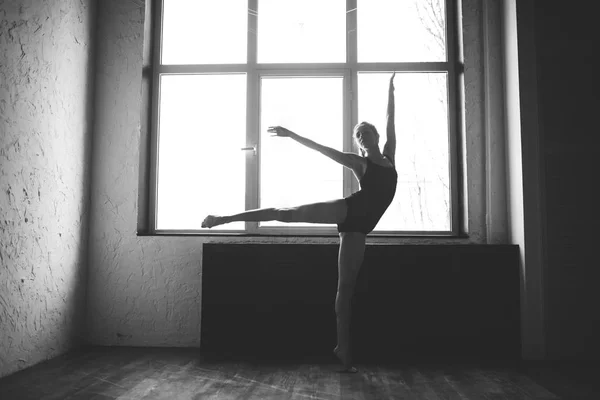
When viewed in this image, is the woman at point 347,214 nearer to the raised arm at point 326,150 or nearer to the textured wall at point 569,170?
the raised arm at point 326,150

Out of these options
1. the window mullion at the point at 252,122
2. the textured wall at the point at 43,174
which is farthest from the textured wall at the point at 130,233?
the window mullion at the point at 252,122

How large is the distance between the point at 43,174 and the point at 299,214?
5.82 ft

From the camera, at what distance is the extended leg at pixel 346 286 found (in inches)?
109

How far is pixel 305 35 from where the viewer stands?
12.7ft

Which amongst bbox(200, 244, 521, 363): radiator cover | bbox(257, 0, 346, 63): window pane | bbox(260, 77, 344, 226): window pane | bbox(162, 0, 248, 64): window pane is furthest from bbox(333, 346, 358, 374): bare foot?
bbox(162, 0, 248, 64): window pane

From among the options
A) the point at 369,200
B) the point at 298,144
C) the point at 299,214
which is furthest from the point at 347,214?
the point at 298,144

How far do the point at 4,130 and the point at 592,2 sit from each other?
407 centimetres

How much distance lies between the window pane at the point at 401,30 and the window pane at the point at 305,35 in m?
0.19

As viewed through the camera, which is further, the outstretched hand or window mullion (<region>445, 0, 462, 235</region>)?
window mullion (<region>445, 0, 462, 235</region>)

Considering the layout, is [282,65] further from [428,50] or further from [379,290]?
[379,290]

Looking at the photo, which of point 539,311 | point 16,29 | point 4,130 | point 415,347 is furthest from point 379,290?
point 16,29

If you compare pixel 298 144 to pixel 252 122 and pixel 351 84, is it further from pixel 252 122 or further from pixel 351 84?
pixel 351 84

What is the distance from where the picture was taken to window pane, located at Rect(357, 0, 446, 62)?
382cm

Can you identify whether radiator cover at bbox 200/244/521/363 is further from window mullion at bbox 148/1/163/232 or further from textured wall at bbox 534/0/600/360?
window mullion at bbox 148/1/163/232
